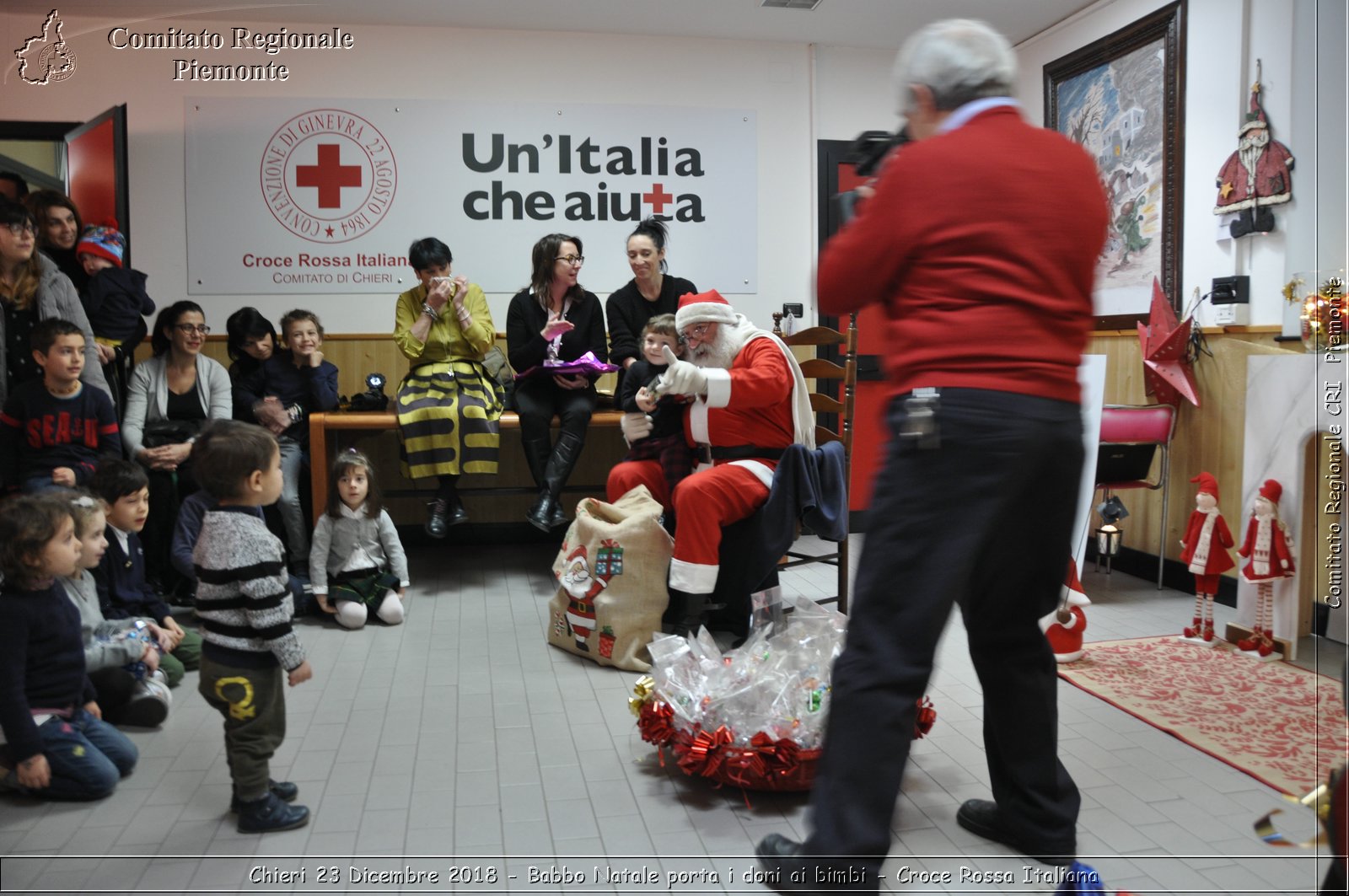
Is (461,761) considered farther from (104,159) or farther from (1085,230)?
(104,159)

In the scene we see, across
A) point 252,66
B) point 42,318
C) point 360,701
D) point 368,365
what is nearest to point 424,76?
point 252,66

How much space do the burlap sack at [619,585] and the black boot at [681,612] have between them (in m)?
0.18

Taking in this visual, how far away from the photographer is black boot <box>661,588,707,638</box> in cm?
309

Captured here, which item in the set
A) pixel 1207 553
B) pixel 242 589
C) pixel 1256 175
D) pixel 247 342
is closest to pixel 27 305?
pixel 247 342

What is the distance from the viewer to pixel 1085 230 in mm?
1434

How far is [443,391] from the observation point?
3.87 metres

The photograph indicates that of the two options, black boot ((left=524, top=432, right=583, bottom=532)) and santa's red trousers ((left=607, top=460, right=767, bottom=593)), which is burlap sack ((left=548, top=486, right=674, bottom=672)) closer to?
santa's red trousers ((left=607, top=460, right=767, bottom=593))

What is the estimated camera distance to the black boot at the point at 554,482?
375 centimetres

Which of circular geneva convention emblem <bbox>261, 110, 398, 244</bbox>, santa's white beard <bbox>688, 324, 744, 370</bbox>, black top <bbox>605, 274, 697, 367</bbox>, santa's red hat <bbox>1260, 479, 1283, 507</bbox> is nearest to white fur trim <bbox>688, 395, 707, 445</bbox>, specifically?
santa's white beard <bbox>688, 324, 744, 370</bbox>

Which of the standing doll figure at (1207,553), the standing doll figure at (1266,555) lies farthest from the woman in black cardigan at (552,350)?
the standing doll figure at (1266,555)

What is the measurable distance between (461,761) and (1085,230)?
1645mm

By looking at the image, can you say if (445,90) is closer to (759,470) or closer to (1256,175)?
(759,470)

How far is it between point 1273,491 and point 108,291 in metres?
3.86

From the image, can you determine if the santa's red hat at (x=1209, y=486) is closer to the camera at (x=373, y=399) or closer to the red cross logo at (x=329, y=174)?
the camera at (x=373, y=399)
